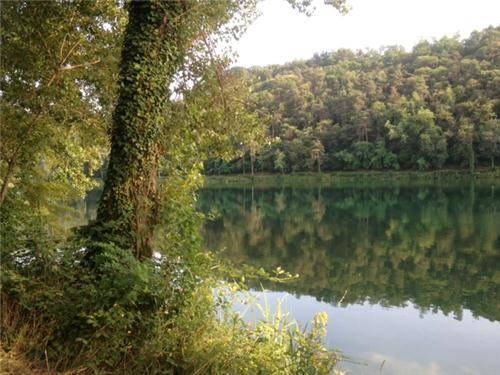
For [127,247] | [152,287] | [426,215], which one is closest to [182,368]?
[152,287]

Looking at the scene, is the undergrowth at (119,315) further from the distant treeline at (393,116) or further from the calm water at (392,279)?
the distant treeline at (393,116)

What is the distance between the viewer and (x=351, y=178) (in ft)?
284

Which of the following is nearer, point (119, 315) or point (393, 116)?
point (119, 315)

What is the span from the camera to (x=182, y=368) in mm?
4949

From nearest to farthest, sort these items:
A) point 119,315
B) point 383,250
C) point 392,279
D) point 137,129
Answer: point 119,315 → point 137,129 → point 392,279 → point 383,250

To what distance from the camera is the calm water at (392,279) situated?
11.0m

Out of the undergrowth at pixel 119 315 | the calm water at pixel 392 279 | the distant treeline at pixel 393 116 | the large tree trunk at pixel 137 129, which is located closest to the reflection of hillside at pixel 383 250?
the calm water at pixel 392 279

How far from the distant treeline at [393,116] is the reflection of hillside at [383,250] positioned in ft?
130

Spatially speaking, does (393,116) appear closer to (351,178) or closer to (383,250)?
(351,178)

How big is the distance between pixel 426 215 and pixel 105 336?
107 feet

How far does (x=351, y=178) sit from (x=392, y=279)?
7062 cm

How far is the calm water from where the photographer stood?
11039mm

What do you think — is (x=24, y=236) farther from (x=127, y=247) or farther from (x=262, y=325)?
(x=262, y=325)

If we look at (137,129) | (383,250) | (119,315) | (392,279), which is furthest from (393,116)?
(119,315)
